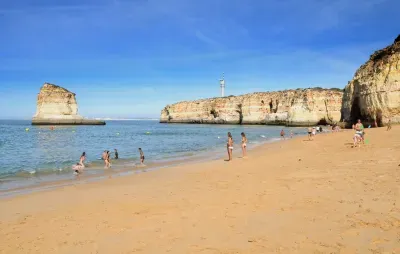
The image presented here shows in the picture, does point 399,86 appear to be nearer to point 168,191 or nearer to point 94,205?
point 168,191

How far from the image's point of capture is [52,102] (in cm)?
9019

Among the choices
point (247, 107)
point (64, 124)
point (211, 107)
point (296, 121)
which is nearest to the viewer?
point (296, 121)

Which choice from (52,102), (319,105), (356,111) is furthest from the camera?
(52,102)

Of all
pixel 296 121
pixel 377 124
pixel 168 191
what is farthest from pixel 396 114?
pixel 296 121

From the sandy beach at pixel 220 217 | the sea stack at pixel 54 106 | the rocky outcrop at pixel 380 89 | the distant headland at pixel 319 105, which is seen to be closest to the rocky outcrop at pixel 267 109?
the distant headland at pixel 319 105

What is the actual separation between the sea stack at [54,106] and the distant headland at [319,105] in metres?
45.3

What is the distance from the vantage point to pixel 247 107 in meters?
102

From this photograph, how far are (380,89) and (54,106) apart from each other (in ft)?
270

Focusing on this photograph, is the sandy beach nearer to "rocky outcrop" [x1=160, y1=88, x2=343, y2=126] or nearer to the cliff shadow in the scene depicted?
the cliff shadow

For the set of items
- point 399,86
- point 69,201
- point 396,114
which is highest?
point 399,86

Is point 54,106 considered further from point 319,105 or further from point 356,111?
point 356,111

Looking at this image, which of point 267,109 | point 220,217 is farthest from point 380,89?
point 267,109

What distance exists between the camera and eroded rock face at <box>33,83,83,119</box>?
3536 inches

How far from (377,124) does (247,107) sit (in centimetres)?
6550
